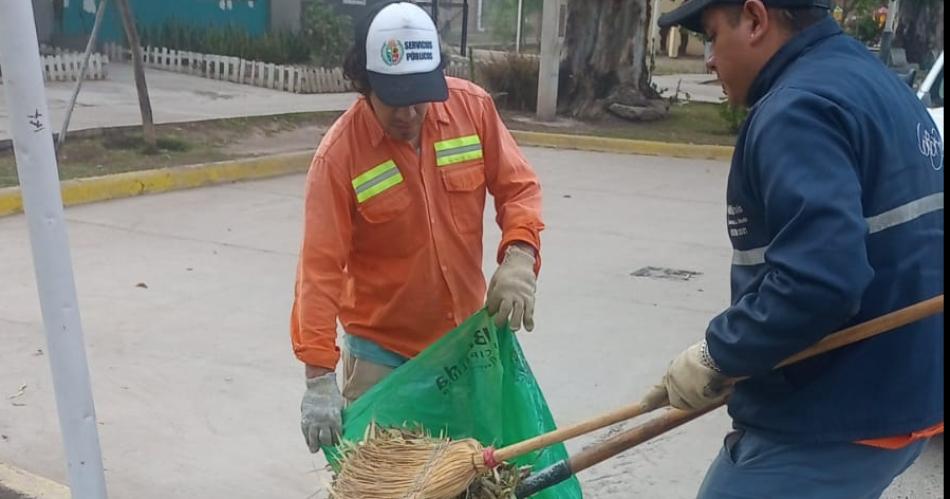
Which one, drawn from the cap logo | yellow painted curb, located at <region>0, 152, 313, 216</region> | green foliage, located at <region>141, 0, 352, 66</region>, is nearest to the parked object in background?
the cap logo

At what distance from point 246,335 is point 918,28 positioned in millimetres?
14384

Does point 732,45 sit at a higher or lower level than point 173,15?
higher

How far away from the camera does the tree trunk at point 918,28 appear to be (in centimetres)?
1667

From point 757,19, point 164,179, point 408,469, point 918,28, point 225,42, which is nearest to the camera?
point 757,19

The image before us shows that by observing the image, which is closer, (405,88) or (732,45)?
(732,45)

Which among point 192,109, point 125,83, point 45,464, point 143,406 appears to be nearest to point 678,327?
point 143,406

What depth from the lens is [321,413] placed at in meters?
2.65

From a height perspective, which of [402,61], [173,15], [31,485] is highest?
[402,61]

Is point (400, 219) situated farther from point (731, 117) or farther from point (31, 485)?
point (731, 117)

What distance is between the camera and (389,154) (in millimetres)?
2822

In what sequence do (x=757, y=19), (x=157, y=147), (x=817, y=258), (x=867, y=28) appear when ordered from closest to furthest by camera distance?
(x=817, y=258), (x=757, y=19), (x=157, y=147), (x=867, y=28)

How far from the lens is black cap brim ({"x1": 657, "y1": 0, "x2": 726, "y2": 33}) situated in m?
2.01

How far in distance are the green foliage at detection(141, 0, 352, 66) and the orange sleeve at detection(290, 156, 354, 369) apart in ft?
51.3

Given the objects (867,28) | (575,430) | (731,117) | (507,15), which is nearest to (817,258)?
(575,430)
